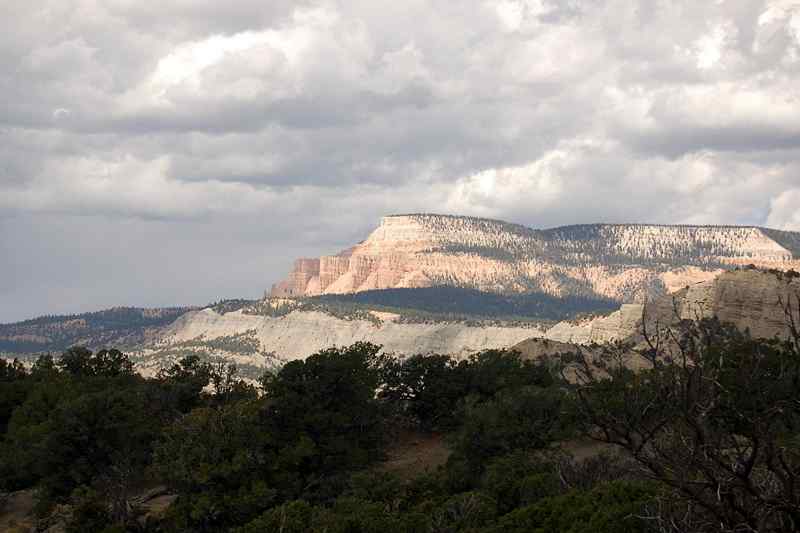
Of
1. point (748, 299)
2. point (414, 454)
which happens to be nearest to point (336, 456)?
point (414, 454)

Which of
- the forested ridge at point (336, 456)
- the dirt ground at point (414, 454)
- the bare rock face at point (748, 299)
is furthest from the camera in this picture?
the bare rock face at point (748, 299)

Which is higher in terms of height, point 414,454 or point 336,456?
point 336,456

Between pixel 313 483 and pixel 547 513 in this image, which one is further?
pixel 313 483

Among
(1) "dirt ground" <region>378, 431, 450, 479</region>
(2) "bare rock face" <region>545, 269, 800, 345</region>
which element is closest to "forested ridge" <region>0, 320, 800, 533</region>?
(1) "dirt ground" <region>378, 431, 450, 479</region>

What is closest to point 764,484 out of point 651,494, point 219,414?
point 651,494

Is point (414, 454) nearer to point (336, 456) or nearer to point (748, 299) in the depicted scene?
point (336, 456)

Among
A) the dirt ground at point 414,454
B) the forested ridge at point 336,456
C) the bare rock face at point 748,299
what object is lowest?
the dirt ground at point 414,454

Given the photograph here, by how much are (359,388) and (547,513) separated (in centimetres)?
3053

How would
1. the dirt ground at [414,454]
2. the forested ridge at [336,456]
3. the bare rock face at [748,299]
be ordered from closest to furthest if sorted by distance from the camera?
1. the forested ridge at [336,456]
2. the dirt ground at [414,454]
3. the bare rock face at [748,299]

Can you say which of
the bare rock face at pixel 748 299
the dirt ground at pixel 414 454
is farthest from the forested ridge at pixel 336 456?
the bare rock face at pixel 748 299

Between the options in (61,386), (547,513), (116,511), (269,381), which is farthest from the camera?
(61,386)

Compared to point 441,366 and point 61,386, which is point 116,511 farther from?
point 441,366

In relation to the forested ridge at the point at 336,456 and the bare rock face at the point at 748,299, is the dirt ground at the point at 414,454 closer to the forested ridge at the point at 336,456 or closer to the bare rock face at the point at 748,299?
the forested ridge at the point at 336,456

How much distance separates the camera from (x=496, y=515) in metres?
42.1
